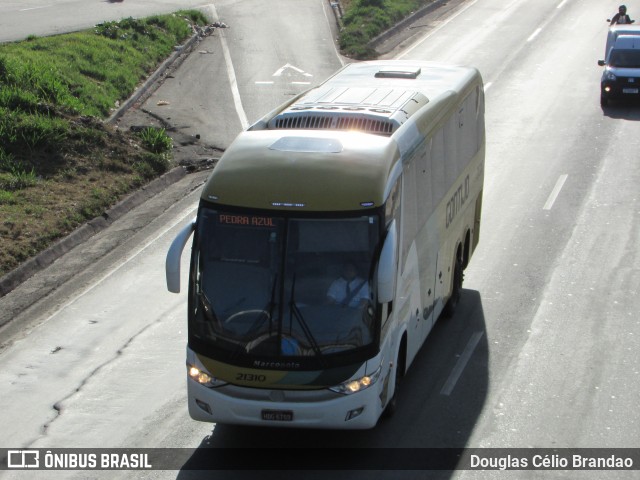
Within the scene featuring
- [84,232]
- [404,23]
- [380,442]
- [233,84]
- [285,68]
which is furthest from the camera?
[404,23]

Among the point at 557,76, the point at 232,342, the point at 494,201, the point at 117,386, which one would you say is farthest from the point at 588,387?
the point at 557,76

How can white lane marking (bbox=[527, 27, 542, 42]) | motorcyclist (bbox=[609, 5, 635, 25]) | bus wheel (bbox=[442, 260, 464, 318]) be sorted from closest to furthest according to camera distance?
bus wheel (bbox=[442, 260, 464, 318]), motorcyclist (bbox=[609, 5, 635, 25]), white lane marking (bbox=[527, 27, 542, 42])

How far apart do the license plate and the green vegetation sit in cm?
2555

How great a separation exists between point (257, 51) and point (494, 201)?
54.2 ft

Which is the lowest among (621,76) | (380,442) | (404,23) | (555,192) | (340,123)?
(404,23)

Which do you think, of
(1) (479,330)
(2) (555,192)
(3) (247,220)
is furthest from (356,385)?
(2) (555,192)

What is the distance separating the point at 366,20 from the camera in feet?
130

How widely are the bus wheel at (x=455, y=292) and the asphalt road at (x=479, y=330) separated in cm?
19

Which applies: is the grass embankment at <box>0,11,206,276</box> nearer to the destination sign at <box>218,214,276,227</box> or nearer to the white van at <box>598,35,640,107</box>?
the destination sign at <box>218,214,276,227</box>

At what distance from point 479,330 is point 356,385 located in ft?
14.8

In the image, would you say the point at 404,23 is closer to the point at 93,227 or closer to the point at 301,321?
the point at 93,227

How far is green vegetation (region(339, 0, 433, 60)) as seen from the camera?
119 feet

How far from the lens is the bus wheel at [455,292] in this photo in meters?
15.6

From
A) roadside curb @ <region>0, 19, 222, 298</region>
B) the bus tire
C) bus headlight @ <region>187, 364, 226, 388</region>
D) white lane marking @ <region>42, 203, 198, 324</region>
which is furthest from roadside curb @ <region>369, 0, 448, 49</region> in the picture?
bus headlight @ <region>187, 364, 226, 388</region>
